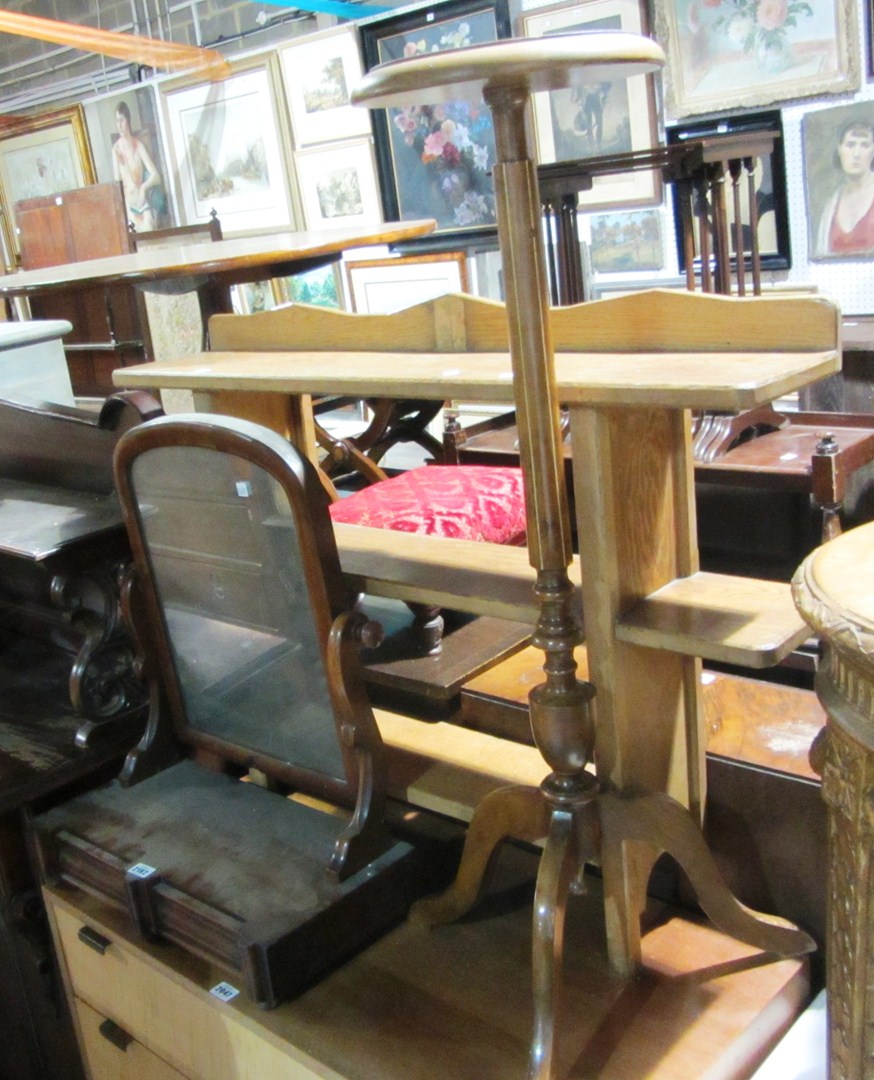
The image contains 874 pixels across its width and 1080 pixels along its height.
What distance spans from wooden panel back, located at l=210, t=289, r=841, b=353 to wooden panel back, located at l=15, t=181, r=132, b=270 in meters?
3.84

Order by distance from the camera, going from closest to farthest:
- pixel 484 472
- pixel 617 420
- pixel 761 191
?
pixel 617 420, pixel 484 472, pixel 761 191

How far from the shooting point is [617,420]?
1.32m

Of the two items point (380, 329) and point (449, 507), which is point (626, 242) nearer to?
point (449, 507)

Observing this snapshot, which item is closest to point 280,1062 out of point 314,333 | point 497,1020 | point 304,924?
point 304,924

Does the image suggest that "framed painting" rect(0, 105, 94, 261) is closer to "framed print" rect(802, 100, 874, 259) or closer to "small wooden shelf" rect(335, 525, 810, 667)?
"framed print" rect(802, 100, 874, 259)

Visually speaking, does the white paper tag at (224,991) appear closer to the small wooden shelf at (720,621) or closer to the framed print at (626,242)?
the small wooden shelf at (720,621)

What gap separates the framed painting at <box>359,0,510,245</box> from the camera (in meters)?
4.47

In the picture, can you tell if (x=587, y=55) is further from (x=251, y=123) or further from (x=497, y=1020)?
(x=251, y=123)

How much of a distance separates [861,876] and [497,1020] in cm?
64

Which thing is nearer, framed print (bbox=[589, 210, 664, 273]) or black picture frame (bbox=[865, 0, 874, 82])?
black picture frame (bbox=[865, 0, 874, 82])

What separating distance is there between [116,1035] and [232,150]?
15.2 ft

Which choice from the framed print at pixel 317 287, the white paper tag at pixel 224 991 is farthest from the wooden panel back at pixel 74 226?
the white paper tag at pixel 224 991

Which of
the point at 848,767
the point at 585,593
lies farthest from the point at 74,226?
the point at 848,767

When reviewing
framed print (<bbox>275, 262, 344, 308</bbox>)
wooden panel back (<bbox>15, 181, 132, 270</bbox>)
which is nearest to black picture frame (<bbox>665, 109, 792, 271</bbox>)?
framed print (<bbox>275, 262, 344, 308</bbox>)
